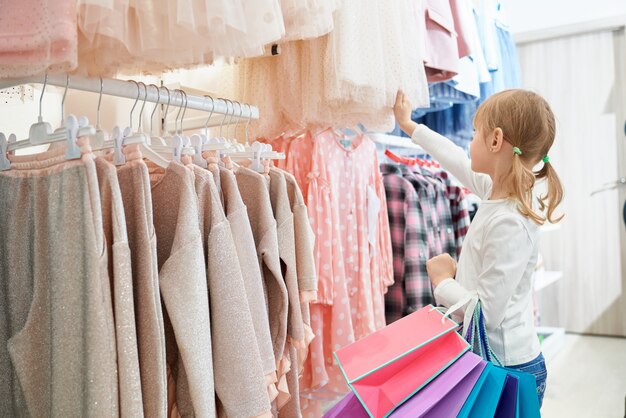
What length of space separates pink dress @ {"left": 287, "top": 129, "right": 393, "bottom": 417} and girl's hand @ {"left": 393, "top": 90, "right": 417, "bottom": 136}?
0.21 m

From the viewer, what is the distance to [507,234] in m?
1.58

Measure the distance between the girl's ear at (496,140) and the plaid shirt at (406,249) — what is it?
787mm

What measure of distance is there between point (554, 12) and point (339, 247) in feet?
13.4

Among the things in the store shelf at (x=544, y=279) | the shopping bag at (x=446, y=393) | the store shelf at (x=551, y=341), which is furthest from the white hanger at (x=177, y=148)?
the store shelf at (x=551, y=341)

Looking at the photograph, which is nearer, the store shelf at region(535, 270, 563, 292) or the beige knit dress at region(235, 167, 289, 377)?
the beige knit dress at region(235, 167, 289, 377)

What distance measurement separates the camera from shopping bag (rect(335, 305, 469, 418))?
49.8 inches

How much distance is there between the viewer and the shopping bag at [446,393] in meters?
1.22

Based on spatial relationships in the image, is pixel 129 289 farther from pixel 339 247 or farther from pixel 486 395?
pixel 339 247

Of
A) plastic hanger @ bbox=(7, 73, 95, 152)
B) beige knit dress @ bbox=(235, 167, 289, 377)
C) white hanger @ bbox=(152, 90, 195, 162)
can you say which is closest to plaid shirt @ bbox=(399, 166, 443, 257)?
beige knit dress @ bbox=(235, 167, 289, 377)

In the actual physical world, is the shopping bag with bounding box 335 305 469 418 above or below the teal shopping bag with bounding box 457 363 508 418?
above

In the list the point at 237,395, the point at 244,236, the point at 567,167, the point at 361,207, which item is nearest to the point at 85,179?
the point at 244,236

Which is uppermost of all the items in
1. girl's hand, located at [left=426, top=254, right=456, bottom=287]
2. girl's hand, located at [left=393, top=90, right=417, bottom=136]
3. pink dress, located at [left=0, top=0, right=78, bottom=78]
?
pink dress, located at [left=0, top=0, right=78, bottom=78]

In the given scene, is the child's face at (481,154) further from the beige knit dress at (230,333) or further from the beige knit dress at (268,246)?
the beige knit dress at (230,333)

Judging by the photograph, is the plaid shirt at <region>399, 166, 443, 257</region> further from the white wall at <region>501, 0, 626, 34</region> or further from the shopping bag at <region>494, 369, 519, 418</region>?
the white wall at <region>501, 0, 626, 34</region>
